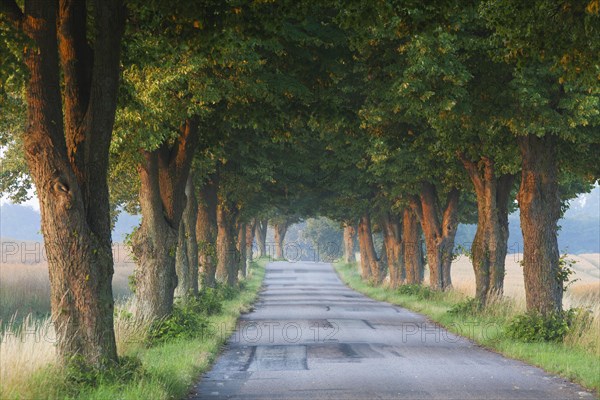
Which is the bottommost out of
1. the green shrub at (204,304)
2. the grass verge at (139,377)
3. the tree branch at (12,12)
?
the grass verge at (139,377)

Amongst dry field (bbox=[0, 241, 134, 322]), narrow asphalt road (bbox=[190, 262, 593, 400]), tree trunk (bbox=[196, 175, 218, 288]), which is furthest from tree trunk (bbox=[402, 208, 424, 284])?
narrow asphalt road (bbox=[190, 262, 593, 400])

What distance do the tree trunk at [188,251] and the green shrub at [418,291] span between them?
34.8ft

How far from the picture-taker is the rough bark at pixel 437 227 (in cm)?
3800

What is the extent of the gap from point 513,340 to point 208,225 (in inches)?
756

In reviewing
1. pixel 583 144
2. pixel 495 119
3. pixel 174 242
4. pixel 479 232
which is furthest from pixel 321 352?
pixel 479 232

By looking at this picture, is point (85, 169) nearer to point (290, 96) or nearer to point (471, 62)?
point (290, 96)

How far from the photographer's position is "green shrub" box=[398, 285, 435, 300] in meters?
37.0

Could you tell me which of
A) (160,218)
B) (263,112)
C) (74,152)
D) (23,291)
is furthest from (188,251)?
(74,152)

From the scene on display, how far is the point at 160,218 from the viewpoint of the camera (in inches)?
862

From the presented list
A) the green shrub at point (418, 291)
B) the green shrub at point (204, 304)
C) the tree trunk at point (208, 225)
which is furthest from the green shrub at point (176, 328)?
the green shrub at point (418, 291)

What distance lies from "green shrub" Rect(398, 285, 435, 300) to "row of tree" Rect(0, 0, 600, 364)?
157 cm

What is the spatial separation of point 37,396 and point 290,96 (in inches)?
451

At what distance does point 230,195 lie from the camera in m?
42.6

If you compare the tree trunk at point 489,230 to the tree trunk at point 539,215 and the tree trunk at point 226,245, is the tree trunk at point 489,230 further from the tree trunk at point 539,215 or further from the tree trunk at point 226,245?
the tree trunk at point 226,245
